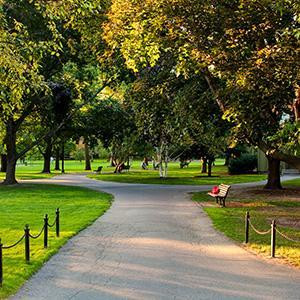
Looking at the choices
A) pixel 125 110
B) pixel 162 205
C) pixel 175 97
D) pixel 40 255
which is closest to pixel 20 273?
pixel 40 255

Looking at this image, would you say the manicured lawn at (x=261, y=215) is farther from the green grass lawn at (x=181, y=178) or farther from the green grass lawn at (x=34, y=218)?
the green grass lawn at (x=181, y=178)

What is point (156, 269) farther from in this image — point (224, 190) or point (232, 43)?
point (224, 190)

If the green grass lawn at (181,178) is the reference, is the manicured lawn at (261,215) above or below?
below

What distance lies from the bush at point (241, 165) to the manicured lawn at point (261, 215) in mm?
21041

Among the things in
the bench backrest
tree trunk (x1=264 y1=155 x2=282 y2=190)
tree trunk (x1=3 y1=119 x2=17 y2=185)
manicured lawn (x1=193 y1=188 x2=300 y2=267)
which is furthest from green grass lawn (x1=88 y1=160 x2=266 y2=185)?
the bench backrest

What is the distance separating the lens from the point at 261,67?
11.2 m

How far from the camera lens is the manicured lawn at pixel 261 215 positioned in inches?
415

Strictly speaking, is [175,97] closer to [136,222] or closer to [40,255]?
[136,222]

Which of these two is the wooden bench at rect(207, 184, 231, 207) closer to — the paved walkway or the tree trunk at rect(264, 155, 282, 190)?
the paved walkway

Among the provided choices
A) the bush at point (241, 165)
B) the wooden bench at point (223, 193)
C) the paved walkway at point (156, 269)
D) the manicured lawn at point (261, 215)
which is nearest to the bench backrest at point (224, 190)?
the wooden bench at point (223, 193)

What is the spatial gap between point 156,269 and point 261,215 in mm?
8753

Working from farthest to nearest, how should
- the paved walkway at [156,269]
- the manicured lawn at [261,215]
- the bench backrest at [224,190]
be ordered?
1. the bench backrest at [224,190]
2. the manicured lawn at [261,215]
3. the paved walkway at [156,269]

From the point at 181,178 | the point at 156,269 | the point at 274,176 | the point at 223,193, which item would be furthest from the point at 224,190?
the point at 181,178

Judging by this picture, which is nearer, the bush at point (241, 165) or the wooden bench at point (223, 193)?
→ the wooden bench at point (223, 193)
